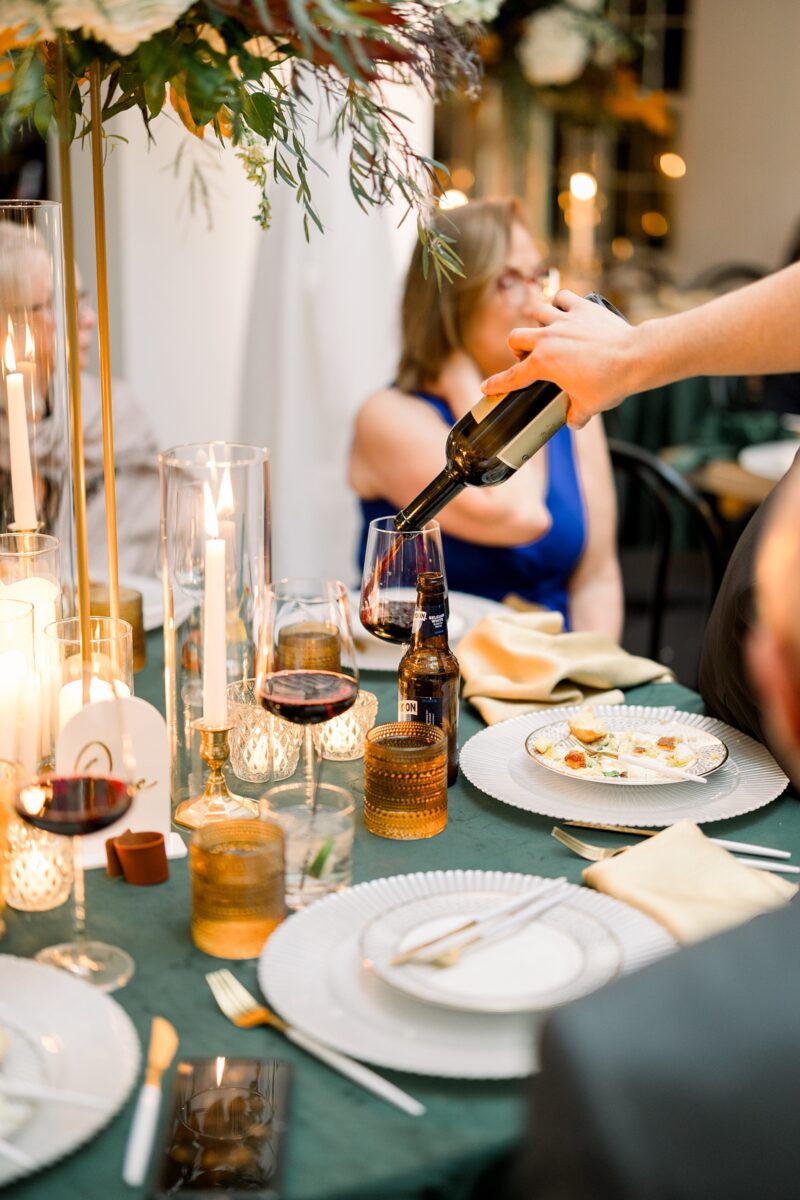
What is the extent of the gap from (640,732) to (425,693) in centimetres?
26

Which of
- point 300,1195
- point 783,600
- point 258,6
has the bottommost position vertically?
point 300,1195

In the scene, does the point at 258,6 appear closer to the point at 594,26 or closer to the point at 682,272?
the point at 594,26

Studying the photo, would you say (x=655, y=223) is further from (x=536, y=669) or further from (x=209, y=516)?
(x=209, y=516)

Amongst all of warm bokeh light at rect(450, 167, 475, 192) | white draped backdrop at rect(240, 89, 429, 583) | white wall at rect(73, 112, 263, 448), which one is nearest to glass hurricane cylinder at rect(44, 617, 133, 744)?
white draped backdrop at rect(240, 89, 429, 583)

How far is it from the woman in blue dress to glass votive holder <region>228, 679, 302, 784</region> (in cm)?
107

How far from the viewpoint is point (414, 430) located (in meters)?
2.38

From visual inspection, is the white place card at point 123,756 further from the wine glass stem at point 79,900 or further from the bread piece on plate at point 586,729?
the bread piece on plate at point 586,729

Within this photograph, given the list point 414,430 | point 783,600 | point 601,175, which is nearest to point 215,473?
point 783,600

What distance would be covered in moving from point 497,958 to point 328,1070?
154 mm

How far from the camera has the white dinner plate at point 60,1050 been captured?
0.79 meters

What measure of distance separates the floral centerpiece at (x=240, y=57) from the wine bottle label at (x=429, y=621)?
1.10ft

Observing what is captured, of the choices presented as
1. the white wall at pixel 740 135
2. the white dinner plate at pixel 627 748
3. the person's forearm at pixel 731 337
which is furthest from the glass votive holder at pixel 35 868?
the white wall at pixel 740 135

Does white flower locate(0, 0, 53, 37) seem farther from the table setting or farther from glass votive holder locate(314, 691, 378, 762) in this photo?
glass votive holder locate(314, 691, 378, 762)

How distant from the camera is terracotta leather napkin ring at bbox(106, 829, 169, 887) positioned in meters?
1.12
